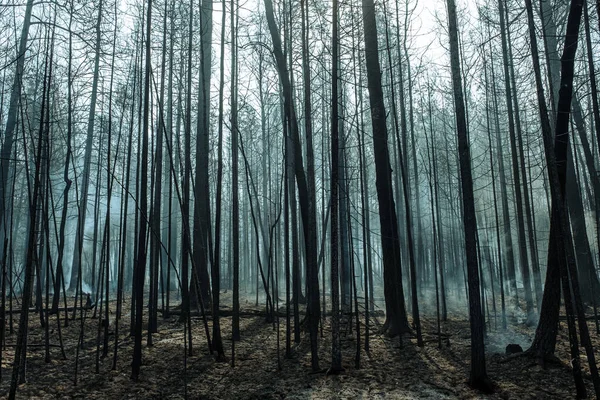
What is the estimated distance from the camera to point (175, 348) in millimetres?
6730

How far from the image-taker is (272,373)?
5738mm

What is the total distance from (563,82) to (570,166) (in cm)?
740

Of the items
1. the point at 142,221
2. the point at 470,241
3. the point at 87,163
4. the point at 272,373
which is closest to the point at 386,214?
the point at 470,241

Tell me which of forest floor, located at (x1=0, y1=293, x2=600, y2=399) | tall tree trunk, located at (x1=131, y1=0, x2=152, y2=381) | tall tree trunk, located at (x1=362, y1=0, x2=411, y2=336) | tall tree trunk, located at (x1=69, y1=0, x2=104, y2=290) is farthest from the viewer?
tall tree trunk, located at (x1=362, y1=0, x2=411, y2=336)

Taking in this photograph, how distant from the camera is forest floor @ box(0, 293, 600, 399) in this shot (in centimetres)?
485

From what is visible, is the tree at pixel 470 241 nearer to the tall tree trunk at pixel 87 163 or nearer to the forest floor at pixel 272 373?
the forest floor at pixel 272 373

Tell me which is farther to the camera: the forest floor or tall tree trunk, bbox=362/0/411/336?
tall tree trunk, bbox=362/0/411/336

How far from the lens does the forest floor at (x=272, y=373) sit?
4.85m

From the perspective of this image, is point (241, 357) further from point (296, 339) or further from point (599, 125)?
point (599, 125)

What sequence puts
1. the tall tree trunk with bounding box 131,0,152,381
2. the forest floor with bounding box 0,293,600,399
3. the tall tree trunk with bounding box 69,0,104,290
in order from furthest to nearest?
the tall tree trunk with bounding box 69,0,104,290
the forest floor with bounding box 0,293,600,399
the tall tree trunk with bounding box 131,0,152,381

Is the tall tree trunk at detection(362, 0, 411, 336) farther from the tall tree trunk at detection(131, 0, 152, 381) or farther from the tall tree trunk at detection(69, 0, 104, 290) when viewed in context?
the tall tree trunk at detection(69, 0, 104, 290)

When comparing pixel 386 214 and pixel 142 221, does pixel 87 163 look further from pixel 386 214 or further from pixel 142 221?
pixel 386 214

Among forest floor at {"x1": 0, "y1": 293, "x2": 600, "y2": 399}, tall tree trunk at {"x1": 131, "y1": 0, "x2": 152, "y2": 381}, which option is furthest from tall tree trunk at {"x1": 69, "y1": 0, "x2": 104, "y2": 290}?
forest floor at {"x1": 0, "y1": 293, "x2": 600, "y2": 399}

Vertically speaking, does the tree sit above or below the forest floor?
above
